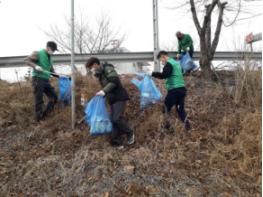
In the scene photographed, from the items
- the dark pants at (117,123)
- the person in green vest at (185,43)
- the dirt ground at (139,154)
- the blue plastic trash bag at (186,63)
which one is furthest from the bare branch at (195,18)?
the dark pants at (117,123)

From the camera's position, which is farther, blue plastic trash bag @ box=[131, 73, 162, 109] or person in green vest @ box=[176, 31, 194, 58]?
person in green vest @ box=[176, 31, 194, 58]

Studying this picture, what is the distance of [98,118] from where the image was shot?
4.64 m

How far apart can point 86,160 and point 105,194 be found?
31.7 inches

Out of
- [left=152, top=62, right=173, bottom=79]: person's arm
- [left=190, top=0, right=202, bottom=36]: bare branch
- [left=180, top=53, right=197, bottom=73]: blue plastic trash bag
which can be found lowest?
[left=152, top=62, right=173, bottom=79]: person's arm

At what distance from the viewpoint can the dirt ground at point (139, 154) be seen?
3746 millimetres

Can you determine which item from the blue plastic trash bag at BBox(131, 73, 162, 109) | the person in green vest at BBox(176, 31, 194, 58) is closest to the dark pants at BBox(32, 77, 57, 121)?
the blue plastic trash bag at BBox(131, 73, 162, 109)

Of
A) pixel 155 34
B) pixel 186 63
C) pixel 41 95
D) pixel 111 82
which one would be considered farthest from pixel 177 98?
pixel 41 95

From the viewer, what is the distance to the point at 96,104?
4684 millimetres

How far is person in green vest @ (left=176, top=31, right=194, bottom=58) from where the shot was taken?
6.91 metres

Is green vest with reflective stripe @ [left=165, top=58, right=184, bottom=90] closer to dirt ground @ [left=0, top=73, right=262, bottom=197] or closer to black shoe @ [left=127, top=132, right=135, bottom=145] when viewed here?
dirt ground @ [left=0, top=73, right=262, bottom=197]

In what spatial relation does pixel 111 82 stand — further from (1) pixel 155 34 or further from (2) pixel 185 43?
(2) pixel 185 43

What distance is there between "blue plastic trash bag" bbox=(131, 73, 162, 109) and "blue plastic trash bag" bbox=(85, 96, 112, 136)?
1.03 m

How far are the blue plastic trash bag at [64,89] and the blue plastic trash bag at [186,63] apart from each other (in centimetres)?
294

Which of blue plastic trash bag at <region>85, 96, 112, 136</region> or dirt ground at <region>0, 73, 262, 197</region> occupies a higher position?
blue plastic trash bag at <region>85, 96, 112, 136</region>
